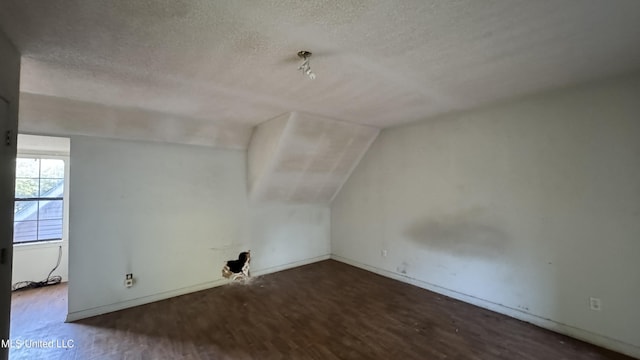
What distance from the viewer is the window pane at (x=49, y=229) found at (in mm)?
4188

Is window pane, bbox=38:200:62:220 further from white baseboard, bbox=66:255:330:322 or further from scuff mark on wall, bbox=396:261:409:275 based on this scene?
scuff mark on wall, bbox=396:261:409:275

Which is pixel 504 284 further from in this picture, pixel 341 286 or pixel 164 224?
pixel 164 224

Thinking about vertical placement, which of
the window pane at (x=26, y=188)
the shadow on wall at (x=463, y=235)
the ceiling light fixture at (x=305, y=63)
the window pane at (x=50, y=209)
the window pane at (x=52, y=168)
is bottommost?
the shadow on wall at (x=463, y=235)

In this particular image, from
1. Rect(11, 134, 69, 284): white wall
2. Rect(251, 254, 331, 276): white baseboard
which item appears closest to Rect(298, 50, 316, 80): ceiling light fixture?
Rect(251, 254, 331, 276): white baseboard

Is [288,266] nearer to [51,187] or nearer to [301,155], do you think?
[301,155]

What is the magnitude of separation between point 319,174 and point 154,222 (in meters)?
2.48

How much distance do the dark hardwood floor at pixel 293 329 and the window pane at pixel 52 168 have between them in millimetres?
1821

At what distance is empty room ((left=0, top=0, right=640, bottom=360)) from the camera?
1.57 meters

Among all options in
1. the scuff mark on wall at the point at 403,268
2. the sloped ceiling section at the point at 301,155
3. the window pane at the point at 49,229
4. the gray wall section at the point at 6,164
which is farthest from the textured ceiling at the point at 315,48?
the window pane at the point at 49,229

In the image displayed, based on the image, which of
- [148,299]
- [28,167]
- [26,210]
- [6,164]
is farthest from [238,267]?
[28,167]

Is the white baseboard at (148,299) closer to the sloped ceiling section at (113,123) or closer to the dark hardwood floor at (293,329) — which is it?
the dark hardwood floor at (293,329)

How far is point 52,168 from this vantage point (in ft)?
14.1

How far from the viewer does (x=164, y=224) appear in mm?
3477

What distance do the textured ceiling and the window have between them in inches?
106
